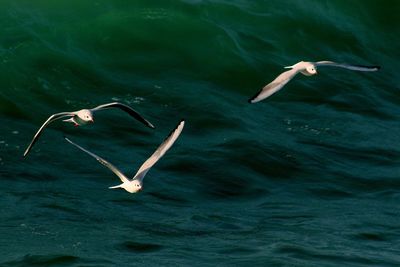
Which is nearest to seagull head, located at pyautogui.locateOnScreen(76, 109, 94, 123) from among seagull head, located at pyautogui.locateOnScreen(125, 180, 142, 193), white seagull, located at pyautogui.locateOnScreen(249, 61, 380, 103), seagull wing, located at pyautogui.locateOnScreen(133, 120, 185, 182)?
seagull wing, located at pyautogui.locateOnScreen(133, 120, 185, 182)

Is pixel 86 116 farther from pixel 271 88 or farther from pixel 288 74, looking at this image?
pixel 288 74

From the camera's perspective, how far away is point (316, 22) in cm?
2819

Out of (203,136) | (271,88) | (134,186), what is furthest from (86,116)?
(203,136)

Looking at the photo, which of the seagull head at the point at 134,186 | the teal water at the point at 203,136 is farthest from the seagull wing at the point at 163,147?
the teal water at the point at 203,136

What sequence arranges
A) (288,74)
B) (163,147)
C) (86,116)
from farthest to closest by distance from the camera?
1. (288,74)
2. (86,116)
3. (163,147)

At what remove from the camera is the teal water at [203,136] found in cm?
A: 1733

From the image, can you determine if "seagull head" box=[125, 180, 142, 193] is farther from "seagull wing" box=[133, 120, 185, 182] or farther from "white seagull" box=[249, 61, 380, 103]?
"white seagull" box=[249, 61, 380, 103]

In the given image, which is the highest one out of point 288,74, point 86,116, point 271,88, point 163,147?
point 288,74

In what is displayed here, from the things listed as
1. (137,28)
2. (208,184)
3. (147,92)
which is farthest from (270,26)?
(208,184)

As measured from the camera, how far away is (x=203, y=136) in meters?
21.6

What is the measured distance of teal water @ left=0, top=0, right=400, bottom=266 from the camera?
17.3 metres

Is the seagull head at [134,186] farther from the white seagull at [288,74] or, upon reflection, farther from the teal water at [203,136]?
the white seagull at [288,74]

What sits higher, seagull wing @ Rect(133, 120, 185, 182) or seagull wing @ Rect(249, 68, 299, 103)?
seagull wing @ Rect(249, 68, 299, 103)

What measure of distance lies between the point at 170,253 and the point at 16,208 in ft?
8.09
